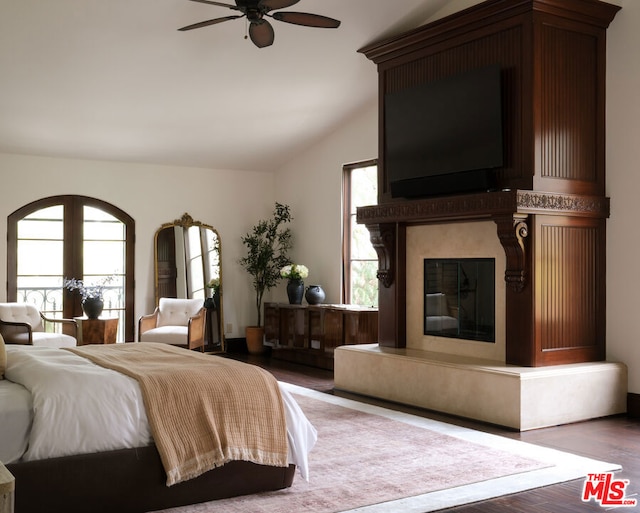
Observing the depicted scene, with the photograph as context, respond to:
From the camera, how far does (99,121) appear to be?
7.94 meters

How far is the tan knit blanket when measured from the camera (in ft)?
11.4

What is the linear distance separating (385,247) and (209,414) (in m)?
3.55

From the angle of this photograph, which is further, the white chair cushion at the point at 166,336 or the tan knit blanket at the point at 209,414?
the white chair cushion at the point at 166,336

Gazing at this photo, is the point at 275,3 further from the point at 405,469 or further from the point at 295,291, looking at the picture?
the point at 295,291

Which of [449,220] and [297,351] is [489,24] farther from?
[297,351]

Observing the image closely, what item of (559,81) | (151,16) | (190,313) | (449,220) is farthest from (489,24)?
(190,313)

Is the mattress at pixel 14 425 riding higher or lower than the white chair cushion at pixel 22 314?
lower

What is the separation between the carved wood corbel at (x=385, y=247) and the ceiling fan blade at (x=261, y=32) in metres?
2.12

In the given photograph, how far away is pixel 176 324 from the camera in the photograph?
29.3ft

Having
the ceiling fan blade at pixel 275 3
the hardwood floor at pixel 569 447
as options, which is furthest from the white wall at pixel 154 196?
the ceiling fan blade at pixel 275 3

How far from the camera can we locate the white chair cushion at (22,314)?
7.69m

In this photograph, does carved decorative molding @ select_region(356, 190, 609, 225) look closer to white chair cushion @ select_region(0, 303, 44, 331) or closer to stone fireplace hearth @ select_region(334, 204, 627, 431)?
stone fireplace hearth @ select_region(334, 204, 627, 431)

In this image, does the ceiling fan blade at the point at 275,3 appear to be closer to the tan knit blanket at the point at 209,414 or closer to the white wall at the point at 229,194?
the tan knit blanket at the point at 209,414

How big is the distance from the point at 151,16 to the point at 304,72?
178cm
